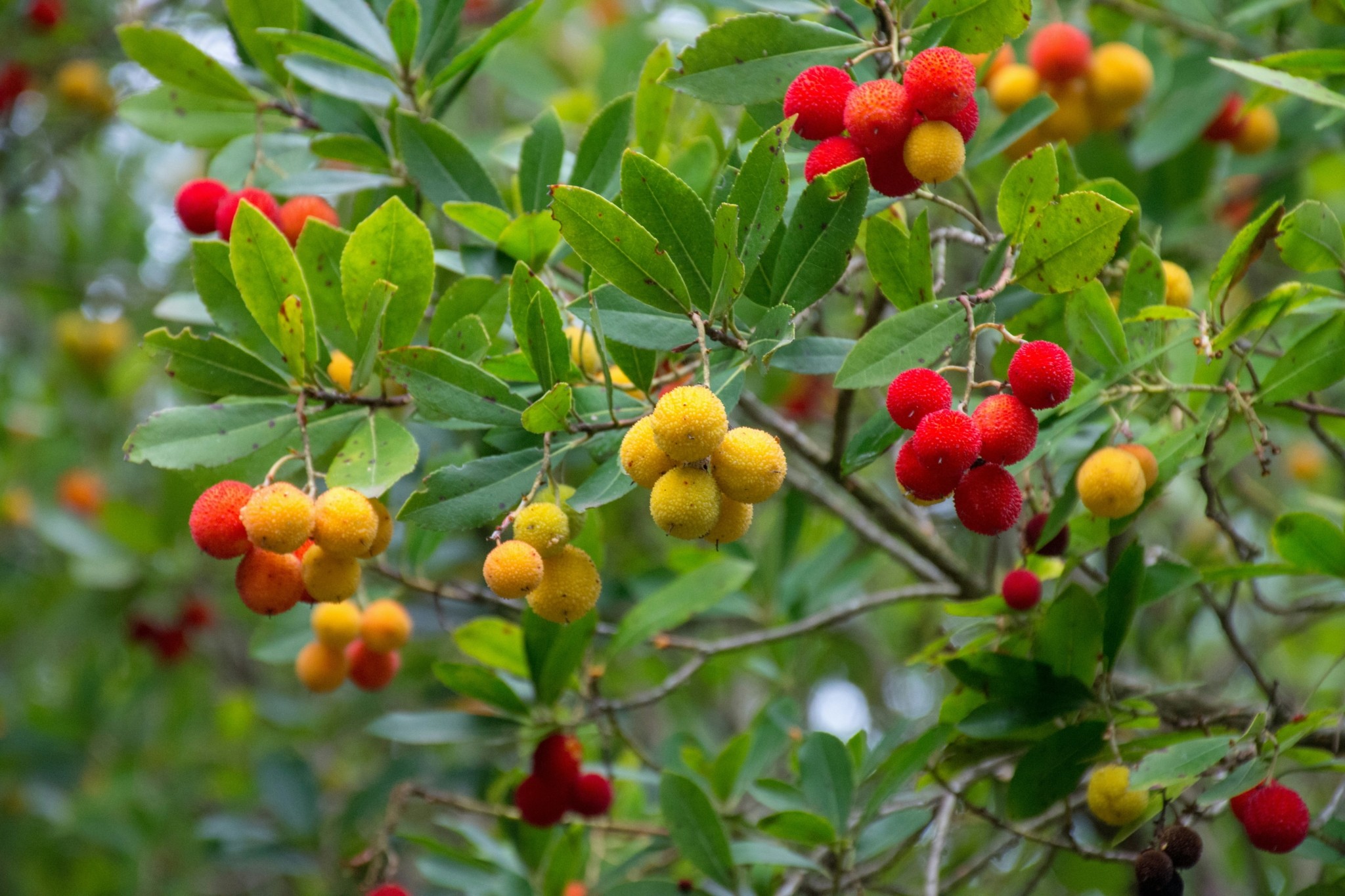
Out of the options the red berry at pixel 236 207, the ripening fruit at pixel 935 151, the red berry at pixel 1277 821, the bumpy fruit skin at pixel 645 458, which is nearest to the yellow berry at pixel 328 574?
the bumpy fruit skin at pixel 645 458

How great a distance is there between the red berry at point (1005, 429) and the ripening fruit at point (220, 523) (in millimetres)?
746

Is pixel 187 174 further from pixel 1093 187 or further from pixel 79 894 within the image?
pixel 1093 187

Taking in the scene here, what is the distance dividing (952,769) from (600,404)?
2.62ft

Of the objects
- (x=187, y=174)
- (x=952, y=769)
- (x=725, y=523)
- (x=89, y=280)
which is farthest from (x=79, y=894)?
(x=725, y=523)

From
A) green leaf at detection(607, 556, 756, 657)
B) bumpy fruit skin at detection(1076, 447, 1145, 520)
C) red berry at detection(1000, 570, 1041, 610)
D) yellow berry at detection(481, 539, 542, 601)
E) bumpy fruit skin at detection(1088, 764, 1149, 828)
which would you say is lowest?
green leaf at detection(607, 556, 756, 657)

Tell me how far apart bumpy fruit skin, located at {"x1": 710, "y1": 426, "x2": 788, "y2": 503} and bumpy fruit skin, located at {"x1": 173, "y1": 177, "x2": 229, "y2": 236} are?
948 millimetres

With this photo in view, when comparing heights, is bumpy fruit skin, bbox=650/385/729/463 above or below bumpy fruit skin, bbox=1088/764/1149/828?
above

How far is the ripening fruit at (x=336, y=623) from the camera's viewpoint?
1.75 meters

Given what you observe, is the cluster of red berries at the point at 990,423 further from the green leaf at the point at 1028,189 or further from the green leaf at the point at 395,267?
the green leaf at the point at 395,267

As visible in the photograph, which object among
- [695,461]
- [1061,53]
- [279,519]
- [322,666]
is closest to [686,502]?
[695,461]

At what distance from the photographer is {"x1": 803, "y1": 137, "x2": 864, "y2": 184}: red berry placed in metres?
1.13

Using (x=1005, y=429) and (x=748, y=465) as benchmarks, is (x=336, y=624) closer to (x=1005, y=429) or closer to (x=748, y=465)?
(x=748, y=465)

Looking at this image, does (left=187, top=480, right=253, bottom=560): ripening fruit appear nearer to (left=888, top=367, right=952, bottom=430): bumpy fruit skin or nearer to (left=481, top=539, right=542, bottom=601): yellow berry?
(left=481, top=539, right=542, bottom=601): yellow berry

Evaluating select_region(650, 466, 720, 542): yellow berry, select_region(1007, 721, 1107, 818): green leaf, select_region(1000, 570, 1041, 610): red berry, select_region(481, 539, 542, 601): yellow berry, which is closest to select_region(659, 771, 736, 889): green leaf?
select_region(1007, 721, 1107, 818): green leaf
